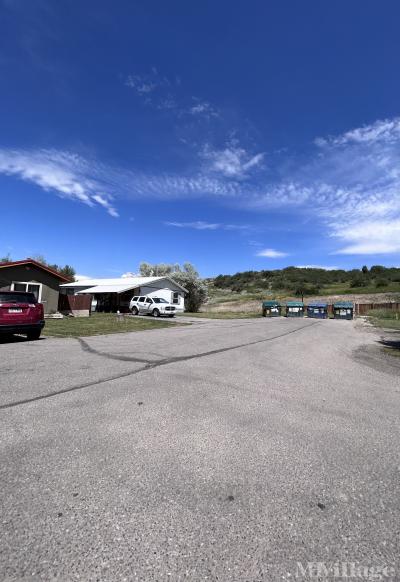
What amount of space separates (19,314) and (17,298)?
567 mm

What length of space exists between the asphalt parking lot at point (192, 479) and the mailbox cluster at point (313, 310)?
34.8m

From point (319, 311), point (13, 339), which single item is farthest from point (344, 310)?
point (13, 339)

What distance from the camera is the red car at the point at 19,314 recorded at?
11584mm

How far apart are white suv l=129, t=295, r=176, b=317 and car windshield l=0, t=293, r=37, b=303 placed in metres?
20.3

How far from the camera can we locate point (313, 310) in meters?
41.9

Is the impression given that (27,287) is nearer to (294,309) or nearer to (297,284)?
(294,309)

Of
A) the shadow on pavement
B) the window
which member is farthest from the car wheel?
the window

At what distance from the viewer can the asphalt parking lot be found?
2.19m

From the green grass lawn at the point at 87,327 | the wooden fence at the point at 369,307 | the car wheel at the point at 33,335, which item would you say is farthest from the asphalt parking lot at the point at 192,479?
the wooden fence at the point at 369,307

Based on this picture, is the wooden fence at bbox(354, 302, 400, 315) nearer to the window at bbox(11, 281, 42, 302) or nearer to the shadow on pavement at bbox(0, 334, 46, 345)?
the window at bbox(11, 281, 42, 302)

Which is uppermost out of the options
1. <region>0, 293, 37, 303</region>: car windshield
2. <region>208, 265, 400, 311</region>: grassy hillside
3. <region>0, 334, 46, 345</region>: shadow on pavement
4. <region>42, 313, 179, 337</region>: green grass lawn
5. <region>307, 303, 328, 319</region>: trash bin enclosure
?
<region>208, 265, 400, 311</region>: grassy hillside

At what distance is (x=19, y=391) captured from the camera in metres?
5.70

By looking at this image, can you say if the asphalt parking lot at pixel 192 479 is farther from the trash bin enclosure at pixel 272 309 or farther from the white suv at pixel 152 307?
the trash bin enclosure at pixel 272 309

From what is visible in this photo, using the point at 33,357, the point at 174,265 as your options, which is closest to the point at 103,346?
the point at 33,357
